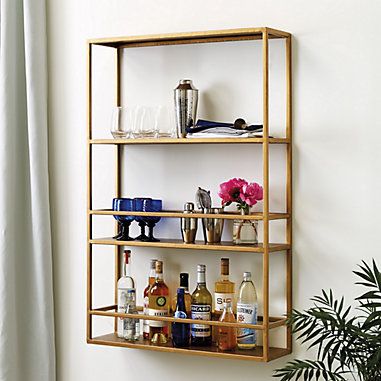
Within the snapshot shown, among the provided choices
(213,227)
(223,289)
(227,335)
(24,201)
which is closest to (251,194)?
(213,227)

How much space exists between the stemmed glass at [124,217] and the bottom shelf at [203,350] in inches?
13.1

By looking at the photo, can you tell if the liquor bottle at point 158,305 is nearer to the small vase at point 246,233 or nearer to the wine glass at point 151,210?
the wine glass at point 151,210

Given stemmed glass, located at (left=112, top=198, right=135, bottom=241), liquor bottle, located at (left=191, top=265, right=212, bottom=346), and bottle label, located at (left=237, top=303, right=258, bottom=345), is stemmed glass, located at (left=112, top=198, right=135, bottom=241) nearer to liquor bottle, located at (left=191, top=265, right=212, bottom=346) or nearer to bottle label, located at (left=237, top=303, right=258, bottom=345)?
liquor bottle, located at (left=191, top=265, right=212, bottom=346)

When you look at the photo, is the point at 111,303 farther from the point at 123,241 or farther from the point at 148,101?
the point at 148,101

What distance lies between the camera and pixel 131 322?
9.39ft

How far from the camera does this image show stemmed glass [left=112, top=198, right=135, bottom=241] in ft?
9.23

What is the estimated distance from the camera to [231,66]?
2777 millimetres

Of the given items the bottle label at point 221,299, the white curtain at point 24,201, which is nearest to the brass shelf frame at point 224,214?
the bottle label at point 221,299

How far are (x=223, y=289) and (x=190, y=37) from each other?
775 mm

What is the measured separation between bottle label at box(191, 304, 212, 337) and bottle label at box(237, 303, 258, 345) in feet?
0.34

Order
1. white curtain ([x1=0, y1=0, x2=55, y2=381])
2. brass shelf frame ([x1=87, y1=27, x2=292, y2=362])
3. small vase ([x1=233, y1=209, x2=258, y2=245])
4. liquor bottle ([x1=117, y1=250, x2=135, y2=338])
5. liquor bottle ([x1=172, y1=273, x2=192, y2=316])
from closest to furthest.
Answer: brass shelf frame ([x1=87, y1=27, x2=292, y2=362]) < small vase ([x1=233, y1=209, x2=258, y2=245]) < liquor bottle ([x1=172, y1=273, x2=192, y2=316]) < liquor bottle ([x1=117, y1=250, x2=135, y2=338]) < white curtain ([x1=0, y1=0, x2=55, y2=381])

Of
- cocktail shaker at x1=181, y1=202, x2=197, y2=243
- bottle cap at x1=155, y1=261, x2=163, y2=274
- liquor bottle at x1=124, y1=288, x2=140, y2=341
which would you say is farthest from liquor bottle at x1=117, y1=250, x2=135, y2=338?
cocktail shaker at x1=181, y1=202, x2=197, y2=243

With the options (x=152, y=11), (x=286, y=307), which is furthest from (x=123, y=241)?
(x=152, y=11)

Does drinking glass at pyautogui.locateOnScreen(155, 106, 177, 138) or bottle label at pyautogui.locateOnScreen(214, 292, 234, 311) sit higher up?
drinking glass at pyautogui.locateOnScreen(155, 106, 177, 138)
